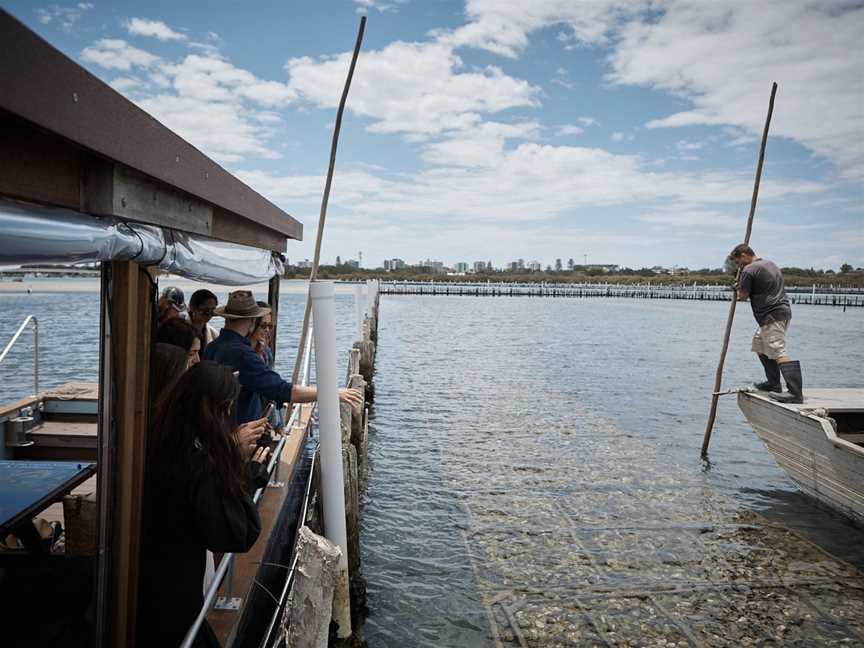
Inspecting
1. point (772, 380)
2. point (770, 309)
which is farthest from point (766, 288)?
point (772, 380)

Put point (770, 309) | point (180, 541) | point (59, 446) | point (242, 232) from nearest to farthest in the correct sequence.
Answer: point (180, 541) < point (242, 232) < point (59, 446) < point (770, 309)

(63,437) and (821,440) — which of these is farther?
(821,440)

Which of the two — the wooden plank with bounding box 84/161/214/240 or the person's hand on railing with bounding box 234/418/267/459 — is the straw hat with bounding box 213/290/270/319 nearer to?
the wooden plank with bounding box 84/161/214/240

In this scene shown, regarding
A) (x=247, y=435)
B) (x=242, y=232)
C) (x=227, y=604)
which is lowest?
(x=227, y=604)

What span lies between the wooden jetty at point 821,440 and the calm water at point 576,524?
0.54 metres

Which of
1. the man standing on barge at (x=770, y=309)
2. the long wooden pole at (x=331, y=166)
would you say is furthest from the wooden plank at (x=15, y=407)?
the man standing on barge at (x=770, y=309)

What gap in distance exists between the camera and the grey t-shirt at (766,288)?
8.62 m

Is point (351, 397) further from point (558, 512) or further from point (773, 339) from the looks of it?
point (773, 339)

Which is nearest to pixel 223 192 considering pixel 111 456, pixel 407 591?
pixel 111 456

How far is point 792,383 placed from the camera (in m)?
8.31

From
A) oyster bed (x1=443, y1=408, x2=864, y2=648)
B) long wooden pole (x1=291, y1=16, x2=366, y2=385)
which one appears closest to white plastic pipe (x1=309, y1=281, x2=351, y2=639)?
long wooden pole (x1=291, y1=16, x2=366, y2=385)

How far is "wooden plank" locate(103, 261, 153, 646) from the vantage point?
262 centimetres

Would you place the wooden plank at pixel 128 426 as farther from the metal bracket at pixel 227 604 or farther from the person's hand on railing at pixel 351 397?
the person's hand on railing at pixel 351 397

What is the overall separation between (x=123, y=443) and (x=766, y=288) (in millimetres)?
8512
